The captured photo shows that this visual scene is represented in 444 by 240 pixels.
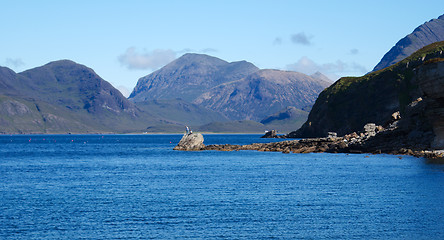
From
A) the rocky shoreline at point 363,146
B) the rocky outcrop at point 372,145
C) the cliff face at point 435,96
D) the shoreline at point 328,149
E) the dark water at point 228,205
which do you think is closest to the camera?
the dark water at point 228,205

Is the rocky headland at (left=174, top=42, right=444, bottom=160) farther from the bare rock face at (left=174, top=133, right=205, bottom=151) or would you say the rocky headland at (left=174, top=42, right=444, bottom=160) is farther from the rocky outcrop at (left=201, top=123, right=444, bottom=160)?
the bare rock face at (left=174, top=133, right=205, bottom=151)

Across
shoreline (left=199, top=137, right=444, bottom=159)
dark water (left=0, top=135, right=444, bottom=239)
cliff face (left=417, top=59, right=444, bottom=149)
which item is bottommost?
dark water (left=0, top=135, right=444, bottom=239)

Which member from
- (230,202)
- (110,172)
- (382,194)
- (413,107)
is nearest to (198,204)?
(230,202)

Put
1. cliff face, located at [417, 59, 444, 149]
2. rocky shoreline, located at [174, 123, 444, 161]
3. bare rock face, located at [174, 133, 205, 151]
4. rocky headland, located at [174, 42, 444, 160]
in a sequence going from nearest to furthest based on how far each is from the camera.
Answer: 1. cliff face, located at [417, 59, 444, 149]
2. rocky headland, located at [174, 42, 444, 160]
3. rocky shoreline, located at [174, 123, 444, 161]
4. bare rock face, located at [174, 133, 205, 151]

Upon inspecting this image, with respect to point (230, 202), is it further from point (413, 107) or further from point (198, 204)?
point (413, 107)

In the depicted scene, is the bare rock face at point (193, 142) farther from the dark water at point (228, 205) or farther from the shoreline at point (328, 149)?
the dark water at point (228, 205)

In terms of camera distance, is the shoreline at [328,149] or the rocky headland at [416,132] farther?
the shoreline at [328,149]

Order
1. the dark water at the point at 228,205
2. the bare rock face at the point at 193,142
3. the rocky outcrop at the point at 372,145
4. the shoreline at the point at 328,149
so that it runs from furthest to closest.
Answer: the bare rock face at the point at 193,142 < the rocky outcrop at the point at 372,145 < the shoreline at the point at 328,149 < the dark water at the point at 228,205

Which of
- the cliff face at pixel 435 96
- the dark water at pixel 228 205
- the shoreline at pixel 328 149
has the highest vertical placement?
the cliff face at pixel 435 96

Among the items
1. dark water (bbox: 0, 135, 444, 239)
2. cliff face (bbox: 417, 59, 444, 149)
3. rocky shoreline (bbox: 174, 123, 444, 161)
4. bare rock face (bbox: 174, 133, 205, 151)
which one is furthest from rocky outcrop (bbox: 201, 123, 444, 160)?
dark water (bbox: 0, 135, 444, 239)

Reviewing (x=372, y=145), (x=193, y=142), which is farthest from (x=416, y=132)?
(x=193, y=142)

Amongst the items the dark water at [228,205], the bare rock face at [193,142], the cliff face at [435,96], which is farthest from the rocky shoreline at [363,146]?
the dark water at [228,205]

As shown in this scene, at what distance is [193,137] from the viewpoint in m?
159

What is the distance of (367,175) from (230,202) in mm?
31656
